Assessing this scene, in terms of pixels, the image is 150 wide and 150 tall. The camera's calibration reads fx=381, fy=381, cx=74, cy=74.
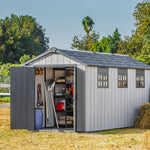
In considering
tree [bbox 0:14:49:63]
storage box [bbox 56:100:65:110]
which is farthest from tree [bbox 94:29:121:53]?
storage box [bbox 56:100:65:110]

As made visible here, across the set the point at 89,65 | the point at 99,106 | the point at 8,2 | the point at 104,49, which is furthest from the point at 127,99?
the point at 8,2

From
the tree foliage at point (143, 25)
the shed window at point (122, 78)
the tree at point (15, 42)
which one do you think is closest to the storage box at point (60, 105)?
the shed window at point (122, 78)

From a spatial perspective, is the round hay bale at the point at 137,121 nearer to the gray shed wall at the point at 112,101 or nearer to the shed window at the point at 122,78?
the gray shed wall at the point at 112,101

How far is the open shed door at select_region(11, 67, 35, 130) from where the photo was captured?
44.7 ft

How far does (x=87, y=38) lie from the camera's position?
156 feet

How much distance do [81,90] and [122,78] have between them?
2461 mm

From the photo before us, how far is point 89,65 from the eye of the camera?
13117 mm

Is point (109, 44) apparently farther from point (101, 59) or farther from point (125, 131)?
point (125, 131)

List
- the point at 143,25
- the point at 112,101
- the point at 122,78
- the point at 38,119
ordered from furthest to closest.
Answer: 1. the point at 143,25
2. the point at 122,78
3. the point at 112,101
4. the point at 38,119

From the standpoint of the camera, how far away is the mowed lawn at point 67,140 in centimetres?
1015

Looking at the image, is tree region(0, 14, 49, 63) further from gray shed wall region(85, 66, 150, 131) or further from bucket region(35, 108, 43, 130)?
bucket region(35, 108, 43, 130)

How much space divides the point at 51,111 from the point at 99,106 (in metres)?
2.11

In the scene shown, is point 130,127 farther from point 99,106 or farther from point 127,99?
point 99,106

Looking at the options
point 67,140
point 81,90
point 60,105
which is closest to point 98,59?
point 81,90
